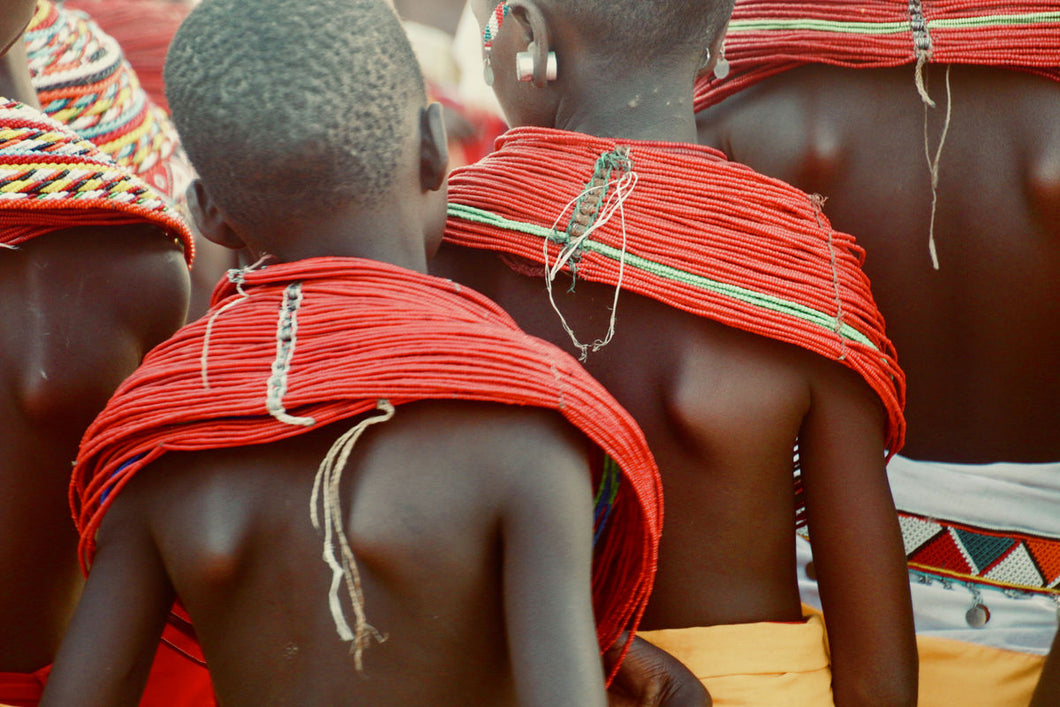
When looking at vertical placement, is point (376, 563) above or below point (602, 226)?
below

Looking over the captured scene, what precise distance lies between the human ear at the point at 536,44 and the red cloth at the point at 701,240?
0.10 meters

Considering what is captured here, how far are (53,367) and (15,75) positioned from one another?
64 centimetres

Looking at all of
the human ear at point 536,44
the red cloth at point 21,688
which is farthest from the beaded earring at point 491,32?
the red cloth at point 21,688

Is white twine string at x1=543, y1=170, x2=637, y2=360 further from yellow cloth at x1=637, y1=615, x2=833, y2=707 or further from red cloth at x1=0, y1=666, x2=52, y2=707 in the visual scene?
red cloth at x1=0, y1=666, x2=52, y2=707

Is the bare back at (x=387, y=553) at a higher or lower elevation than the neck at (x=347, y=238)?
lower

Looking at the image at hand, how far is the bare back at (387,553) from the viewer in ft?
4.22

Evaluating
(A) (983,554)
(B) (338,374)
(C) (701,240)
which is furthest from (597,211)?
(A) (983,554)

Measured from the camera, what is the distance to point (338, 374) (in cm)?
132

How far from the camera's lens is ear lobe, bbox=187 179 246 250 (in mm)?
1489

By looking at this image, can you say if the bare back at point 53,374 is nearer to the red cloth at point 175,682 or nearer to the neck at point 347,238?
the red cloth at point 175,682

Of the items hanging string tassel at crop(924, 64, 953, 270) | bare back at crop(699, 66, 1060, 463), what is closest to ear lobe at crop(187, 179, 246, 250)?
bare back at crop(699, 66, 1060, 463)

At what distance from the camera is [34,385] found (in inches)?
67.4

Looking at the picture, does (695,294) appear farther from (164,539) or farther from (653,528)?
(164,539)

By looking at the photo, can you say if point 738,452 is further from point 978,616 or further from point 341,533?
point 978,616
